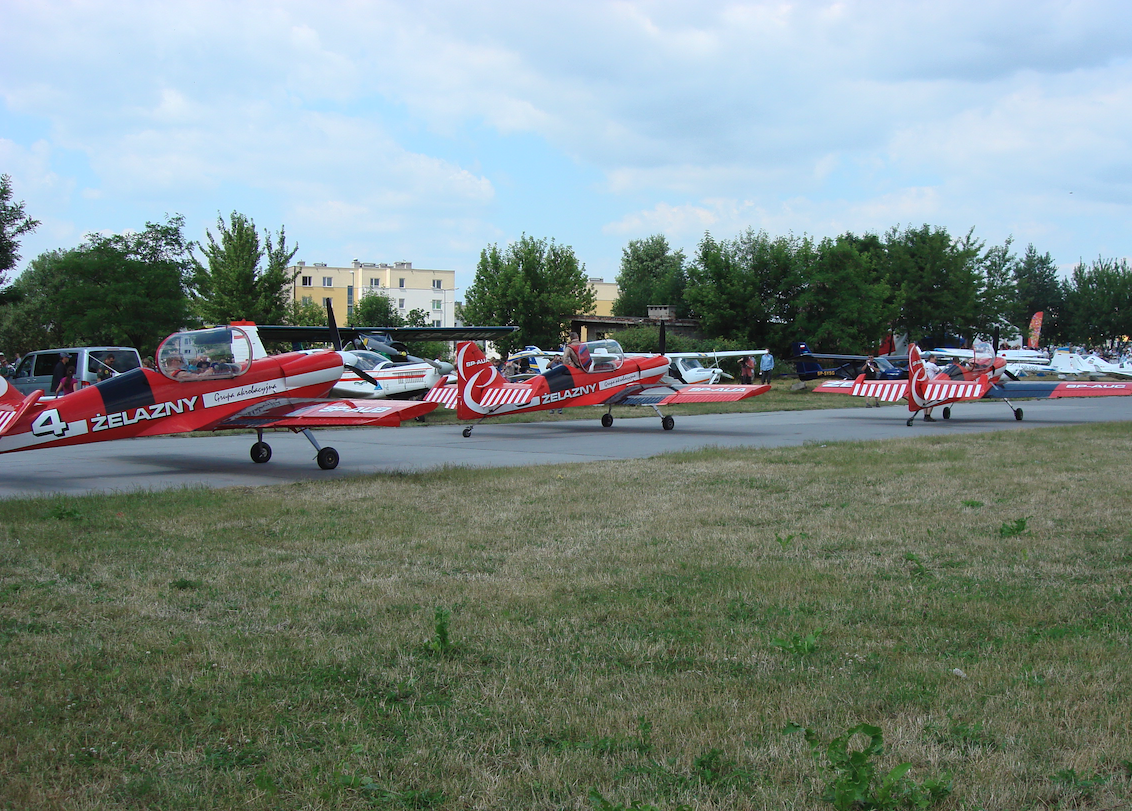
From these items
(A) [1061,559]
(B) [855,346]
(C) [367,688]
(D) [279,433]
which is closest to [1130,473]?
(A) [1061,559]

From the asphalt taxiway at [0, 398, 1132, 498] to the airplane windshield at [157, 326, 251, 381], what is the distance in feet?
4.52

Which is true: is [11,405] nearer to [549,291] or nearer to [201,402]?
[201,402]

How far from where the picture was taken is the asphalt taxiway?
37.8 feet

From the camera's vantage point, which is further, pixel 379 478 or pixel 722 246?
pixel 722 246

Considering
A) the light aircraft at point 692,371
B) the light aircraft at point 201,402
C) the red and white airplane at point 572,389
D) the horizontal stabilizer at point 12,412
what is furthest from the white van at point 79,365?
the light aircraft at point 692,371

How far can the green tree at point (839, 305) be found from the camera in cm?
4775

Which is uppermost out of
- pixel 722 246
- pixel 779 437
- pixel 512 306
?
pixel 722 246

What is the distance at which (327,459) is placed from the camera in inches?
479

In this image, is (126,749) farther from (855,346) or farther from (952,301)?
(952,301)

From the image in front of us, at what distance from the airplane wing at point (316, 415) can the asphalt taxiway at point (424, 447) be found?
67cm

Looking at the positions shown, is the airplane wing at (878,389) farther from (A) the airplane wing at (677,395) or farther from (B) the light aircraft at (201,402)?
(B) the light aircraft at (201,402)

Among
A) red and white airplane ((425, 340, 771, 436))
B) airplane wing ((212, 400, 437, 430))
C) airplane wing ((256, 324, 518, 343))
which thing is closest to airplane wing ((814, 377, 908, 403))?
red and white airplane ((425, 340, 771, 436))

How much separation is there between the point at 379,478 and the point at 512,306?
43.7 metres

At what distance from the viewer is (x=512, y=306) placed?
178 ft
